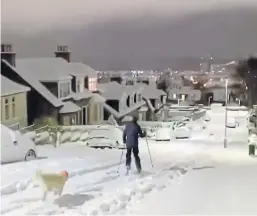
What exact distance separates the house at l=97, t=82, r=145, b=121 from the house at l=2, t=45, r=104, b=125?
0.05 metres

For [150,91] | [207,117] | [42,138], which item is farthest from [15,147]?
[207,117]

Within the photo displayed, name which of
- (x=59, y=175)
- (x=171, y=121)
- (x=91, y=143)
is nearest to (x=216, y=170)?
(x=171, y=121)

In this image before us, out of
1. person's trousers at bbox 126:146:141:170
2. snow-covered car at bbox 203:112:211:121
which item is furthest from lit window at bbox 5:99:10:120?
snow-covered car at bbox 203:112:211:121

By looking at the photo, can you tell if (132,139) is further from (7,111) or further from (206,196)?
(7,111)

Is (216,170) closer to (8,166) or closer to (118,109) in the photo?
(118,109)

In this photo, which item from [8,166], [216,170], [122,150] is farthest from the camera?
[122,150]

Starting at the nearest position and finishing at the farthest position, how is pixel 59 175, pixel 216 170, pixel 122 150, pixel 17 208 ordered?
pixel 17 208, pixel 59 175, pixel 216 170, pixel 122 150

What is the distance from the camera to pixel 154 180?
3.04 metres

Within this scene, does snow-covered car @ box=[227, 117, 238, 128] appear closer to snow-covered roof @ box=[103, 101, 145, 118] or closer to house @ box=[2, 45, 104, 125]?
snow-covered roof @ box=[103, 101, 145, 118]

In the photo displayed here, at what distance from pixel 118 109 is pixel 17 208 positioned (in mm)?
1322

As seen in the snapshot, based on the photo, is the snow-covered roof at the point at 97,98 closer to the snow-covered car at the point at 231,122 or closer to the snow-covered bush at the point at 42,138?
the snow-covered bush at the point at 42,138

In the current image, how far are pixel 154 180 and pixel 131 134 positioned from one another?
373 mm

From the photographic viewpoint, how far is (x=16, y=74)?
338 cm

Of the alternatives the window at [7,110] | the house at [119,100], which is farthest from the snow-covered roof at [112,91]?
the window at [7,110]
